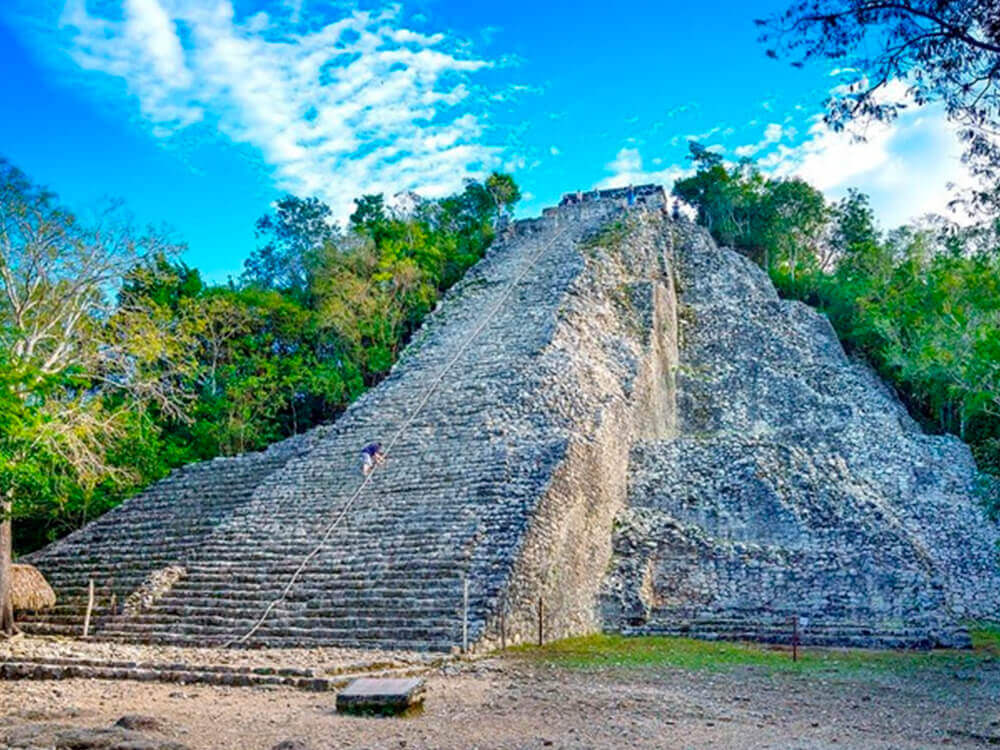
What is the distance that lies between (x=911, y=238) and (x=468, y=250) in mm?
15231

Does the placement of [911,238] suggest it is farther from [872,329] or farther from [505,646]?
[505,646]

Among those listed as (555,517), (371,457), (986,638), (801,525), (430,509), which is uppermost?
(371,457)

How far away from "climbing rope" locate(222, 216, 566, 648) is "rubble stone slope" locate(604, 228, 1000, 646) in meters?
4.03

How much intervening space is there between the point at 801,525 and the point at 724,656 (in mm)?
4551

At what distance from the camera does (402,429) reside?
15.2 meters

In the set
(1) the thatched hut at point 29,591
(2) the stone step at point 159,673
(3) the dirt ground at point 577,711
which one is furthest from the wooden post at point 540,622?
(1) the thatched hut at point 29,591

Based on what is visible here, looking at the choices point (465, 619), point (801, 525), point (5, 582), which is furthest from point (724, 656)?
point (5, 582)

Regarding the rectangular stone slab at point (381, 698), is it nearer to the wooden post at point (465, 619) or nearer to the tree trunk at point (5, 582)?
the wooden post at point (465, 619)

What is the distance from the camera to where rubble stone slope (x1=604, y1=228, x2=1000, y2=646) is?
495 inches

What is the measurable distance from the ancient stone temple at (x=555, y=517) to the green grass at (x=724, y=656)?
502mm

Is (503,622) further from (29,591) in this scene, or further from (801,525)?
(29,591)

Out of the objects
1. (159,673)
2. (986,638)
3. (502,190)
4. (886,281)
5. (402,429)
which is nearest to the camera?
(159,673)

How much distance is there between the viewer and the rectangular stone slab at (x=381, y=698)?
632 cm

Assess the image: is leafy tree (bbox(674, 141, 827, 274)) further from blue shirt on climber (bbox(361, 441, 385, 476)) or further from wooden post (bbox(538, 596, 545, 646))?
wooden post (bbox(538, 596, 545, 646))
